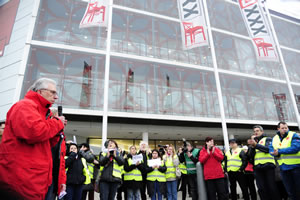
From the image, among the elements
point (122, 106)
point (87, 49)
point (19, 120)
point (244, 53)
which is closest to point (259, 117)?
point (244, 53)

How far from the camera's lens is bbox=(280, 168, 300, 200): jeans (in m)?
3.63

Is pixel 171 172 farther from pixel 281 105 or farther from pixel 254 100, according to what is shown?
pixel 281 105

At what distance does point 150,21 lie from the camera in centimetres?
1473

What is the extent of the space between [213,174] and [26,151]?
387cm

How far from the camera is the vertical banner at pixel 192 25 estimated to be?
9.42 metres

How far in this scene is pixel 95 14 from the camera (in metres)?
9.21

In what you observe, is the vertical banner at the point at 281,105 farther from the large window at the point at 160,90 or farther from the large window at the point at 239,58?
the large window at the point at 160,90

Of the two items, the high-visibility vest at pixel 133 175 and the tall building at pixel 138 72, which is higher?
the tall building at pixel 138 72

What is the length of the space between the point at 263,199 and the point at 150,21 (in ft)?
44.2

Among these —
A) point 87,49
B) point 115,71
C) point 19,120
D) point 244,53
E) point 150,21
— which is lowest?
point 19,120

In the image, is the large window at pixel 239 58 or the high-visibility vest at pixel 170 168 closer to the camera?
the high-visibility vest at pixel 170 168

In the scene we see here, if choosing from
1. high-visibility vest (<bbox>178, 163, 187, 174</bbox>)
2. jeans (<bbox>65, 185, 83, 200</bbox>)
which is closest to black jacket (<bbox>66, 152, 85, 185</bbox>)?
jeans (<bbox>65, 185, 83, 200</bbox>)

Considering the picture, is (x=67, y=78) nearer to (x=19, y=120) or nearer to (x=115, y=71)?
(x=115, y=71)

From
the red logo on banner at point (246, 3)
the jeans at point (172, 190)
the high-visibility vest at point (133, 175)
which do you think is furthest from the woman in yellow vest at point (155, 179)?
the red logo on banner at point (246, 3)
